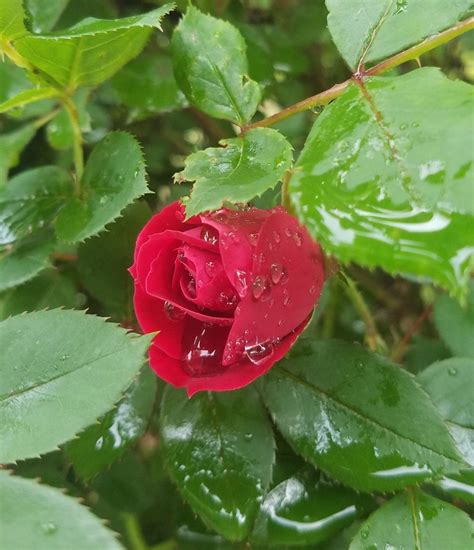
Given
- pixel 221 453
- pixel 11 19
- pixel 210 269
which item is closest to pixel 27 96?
pixel 11 19

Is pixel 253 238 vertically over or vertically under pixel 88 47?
under

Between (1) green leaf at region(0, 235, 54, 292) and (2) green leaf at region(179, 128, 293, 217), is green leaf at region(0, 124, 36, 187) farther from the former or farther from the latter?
(2) green leaf at region(179, 128, 293, 217)

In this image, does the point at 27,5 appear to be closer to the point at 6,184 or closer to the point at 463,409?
the point at 6,184

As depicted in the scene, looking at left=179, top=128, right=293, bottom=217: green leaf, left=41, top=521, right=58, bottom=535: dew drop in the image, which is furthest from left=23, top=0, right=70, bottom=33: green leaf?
left=41, top=521, right=58, bottom=535: dew drop

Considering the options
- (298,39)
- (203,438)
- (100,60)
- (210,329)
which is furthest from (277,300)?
(298,39)

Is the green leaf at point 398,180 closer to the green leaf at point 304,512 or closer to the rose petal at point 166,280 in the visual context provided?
the rose petal at point 166,280

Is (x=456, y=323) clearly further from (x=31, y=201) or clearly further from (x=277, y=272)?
(x=31, y=201)
